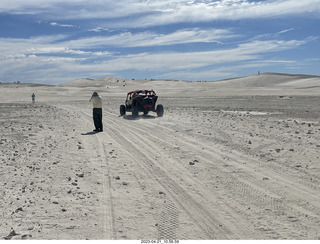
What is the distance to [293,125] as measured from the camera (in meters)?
16.9

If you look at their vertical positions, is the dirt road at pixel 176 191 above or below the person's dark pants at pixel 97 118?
below

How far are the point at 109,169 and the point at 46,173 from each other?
4.54 feet

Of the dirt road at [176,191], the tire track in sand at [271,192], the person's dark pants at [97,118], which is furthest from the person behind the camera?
the person's dark pants at [97,118]

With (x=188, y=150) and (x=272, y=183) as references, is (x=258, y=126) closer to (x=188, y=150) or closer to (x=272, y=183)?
(x=188, y=150)

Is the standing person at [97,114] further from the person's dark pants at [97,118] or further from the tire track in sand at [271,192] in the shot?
the tire track in sand at [271,192]

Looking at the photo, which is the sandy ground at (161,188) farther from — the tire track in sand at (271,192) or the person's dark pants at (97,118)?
the person's dark pants at (97,118)

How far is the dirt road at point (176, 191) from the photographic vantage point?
17.5 ft

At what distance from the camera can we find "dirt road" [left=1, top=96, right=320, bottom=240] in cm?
533

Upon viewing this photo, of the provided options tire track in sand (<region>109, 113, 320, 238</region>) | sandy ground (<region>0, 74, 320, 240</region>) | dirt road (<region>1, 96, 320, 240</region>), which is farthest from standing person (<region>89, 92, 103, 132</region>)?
tire track in sand (<region>109, 113, 320, 238</region>)

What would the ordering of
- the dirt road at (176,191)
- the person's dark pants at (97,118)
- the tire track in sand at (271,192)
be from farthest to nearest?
the person's dark pants at (97,118)
the tire track in sand at (271,192)
the dirt road at (176,191)

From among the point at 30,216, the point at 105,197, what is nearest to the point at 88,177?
the point at 105,197

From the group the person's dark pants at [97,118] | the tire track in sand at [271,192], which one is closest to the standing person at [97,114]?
the person's dark pants at [97,118]

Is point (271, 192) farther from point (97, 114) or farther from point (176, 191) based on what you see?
point (97, 114)

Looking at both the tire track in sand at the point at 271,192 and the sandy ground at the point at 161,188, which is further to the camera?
the tire track in sand at the point at 271,192
